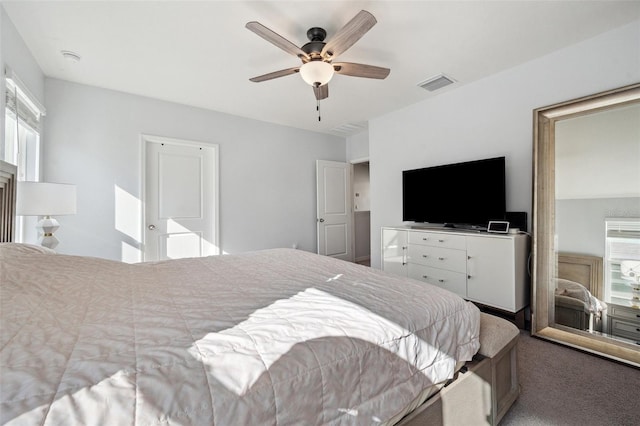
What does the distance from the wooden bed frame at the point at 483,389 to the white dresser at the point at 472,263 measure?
47.7 inches

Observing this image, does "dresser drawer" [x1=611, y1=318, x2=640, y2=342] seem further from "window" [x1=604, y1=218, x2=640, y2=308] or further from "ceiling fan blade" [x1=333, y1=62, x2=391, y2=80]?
"ceiling fan blade" [x1=333, y1=62, x2=391, y2=80]

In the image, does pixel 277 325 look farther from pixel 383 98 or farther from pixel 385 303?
pixel 383 98

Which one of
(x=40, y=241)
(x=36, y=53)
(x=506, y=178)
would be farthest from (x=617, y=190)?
A: (x=36, y=53)

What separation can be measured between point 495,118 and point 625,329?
216 cm

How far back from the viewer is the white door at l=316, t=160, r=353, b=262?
5.02 meters

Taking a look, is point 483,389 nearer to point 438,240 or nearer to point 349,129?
point 438,240

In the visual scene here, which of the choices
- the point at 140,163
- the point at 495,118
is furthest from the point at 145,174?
the point at 495,118

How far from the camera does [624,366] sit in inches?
77.7

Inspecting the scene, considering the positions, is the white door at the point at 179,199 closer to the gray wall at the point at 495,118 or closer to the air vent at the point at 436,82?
the gray wall at the point at 495,118

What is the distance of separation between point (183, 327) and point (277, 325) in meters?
0.29

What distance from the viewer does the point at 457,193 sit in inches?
124

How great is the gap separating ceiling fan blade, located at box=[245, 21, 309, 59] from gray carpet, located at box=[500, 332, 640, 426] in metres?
2.65

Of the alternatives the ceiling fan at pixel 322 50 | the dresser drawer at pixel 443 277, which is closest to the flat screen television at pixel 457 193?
the dresser drawer at pixel 443 277

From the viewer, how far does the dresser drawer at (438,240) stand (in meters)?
2.86
